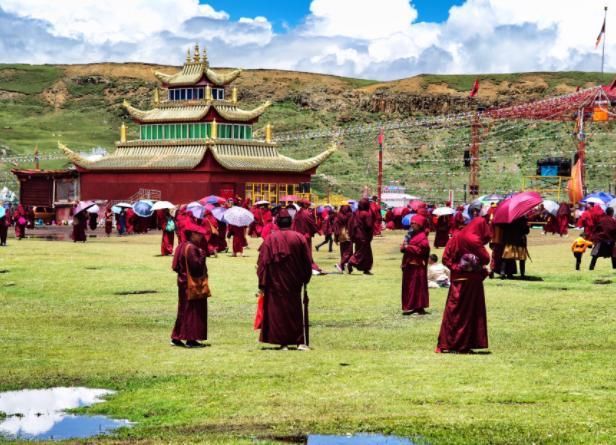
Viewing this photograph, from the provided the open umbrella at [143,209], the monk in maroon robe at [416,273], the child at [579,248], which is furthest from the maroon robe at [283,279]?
the open umbrella at [143,209]

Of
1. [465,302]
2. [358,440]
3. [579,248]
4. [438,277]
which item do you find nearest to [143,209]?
[579,248]

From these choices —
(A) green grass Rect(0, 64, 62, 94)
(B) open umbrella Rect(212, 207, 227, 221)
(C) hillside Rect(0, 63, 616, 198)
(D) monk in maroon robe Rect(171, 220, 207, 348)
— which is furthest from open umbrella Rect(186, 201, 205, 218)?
(A) green grass Rect(0, 64, 62, 94)

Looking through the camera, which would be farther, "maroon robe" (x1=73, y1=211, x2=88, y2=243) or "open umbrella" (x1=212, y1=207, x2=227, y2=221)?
"maroon robe" (x1=73, y1=211, x2=88, y2=243)

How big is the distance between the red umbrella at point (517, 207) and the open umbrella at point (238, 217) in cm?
1090

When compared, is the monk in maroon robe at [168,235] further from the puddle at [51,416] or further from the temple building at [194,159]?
the temple building at [194,159]

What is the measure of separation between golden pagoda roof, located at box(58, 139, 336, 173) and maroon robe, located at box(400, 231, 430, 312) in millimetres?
54626

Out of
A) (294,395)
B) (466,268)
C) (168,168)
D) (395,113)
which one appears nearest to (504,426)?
(294,395)

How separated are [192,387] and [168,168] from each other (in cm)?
6443

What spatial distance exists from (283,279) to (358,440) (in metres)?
6.17

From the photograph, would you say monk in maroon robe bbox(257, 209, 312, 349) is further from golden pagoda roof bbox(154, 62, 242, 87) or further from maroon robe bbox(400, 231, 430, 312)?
golden pagoda roof bbox(154, 62, 242, 87)

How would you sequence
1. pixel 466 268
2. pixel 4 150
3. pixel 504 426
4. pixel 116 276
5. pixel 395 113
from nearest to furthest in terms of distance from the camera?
1. pixel 504 426
2. pixel 466 268
3. pixel 116 276
4. pixel 4 150
5. pixel 395 113

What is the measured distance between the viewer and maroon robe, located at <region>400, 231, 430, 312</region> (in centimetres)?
2264

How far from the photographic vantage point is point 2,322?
2183 cm

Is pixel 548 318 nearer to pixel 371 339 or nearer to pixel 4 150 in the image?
pixel 371 339
